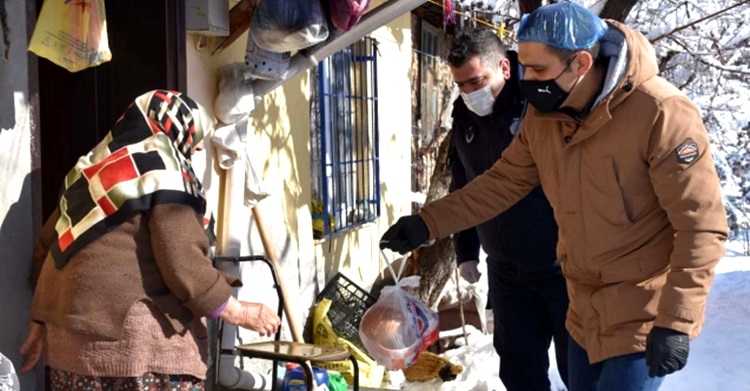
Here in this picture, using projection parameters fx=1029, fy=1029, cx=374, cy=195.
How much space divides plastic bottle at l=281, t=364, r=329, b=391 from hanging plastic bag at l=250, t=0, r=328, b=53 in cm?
163

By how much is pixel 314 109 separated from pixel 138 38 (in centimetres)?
262

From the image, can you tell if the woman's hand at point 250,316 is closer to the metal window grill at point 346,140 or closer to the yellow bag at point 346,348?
the yellow bag at point 346,348

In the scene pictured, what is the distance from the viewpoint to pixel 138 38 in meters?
4.77

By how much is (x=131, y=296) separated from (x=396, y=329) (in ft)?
4.71

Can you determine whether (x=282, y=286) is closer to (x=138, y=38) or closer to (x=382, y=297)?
(x=382, y=297)

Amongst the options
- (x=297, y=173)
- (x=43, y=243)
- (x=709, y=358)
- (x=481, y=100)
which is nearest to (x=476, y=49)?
(x=481, y=100)

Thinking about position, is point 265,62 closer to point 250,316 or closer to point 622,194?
point 250,316

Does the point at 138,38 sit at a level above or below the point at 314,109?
above

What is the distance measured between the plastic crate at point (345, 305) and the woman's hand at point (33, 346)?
11.8 feet

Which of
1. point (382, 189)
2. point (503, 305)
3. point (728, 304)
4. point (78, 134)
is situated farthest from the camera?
point (382, 189)

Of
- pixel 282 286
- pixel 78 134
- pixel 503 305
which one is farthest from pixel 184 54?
pixel 503 305

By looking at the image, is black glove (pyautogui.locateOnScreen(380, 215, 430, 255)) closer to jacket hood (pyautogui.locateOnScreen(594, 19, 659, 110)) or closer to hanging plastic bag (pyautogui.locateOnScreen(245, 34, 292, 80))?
jacket hood (pyautogui.locateOnScreen(594, 19, 659, 110))

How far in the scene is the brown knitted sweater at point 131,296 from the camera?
323 centimetres

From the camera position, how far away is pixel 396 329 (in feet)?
14.4
